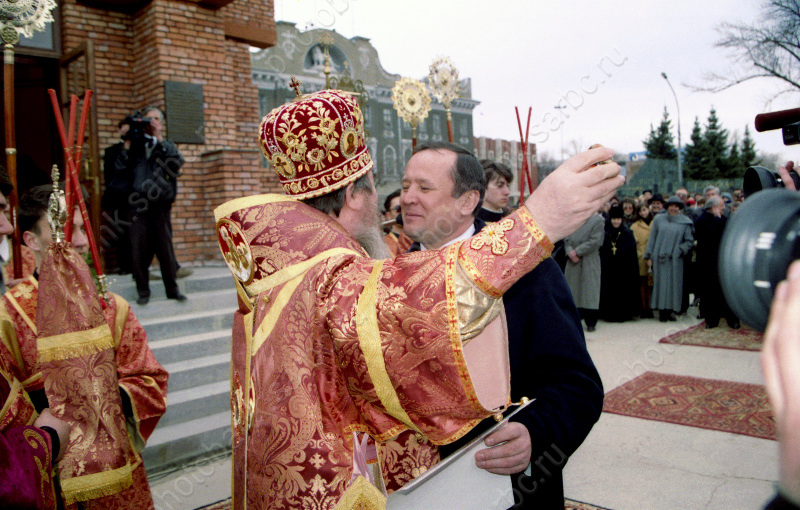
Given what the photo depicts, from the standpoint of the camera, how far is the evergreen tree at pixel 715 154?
35.2 m

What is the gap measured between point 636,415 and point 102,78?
7.42 m

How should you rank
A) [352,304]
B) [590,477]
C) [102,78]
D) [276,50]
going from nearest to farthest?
[352,304], [590,477], [102,78], [276,50]

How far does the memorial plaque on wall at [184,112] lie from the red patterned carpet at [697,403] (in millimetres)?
6000

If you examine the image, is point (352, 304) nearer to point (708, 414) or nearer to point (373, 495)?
point (373, 495)

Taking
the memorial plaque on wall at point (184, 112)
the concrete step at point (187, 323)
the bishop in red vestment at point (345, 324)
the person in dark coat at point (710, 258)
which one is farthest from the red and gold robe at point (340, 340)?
the person in dark coat at point (710, 258)

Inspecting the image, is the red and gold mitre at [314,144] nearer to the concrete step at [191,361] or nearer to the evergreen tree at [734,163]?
the concrete step at [191,361]

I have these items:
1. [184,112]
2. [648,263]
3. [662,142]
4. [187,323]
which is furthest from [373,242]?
[662,142]

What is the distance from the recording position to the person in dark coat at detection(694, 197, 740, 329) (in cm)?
790

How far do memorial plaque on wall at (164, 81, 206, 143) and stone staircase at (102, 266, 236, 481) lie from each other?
2.04 metres

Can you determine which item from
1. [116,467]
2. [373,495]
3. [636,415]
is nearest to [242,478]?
[373,495]

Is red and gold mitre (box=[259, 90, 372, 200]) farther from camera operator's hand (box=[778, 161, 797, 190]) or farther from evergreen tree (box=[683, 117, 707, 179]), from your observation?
evergreen tree (box=[683, 117, 707, 179])

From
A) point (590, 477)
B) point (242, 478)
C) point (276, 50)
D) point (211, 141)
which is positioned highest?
point (276, 50)

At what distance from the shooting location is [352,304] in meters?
1.12

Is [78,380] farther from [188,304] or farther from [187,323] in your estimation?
[188,304]
